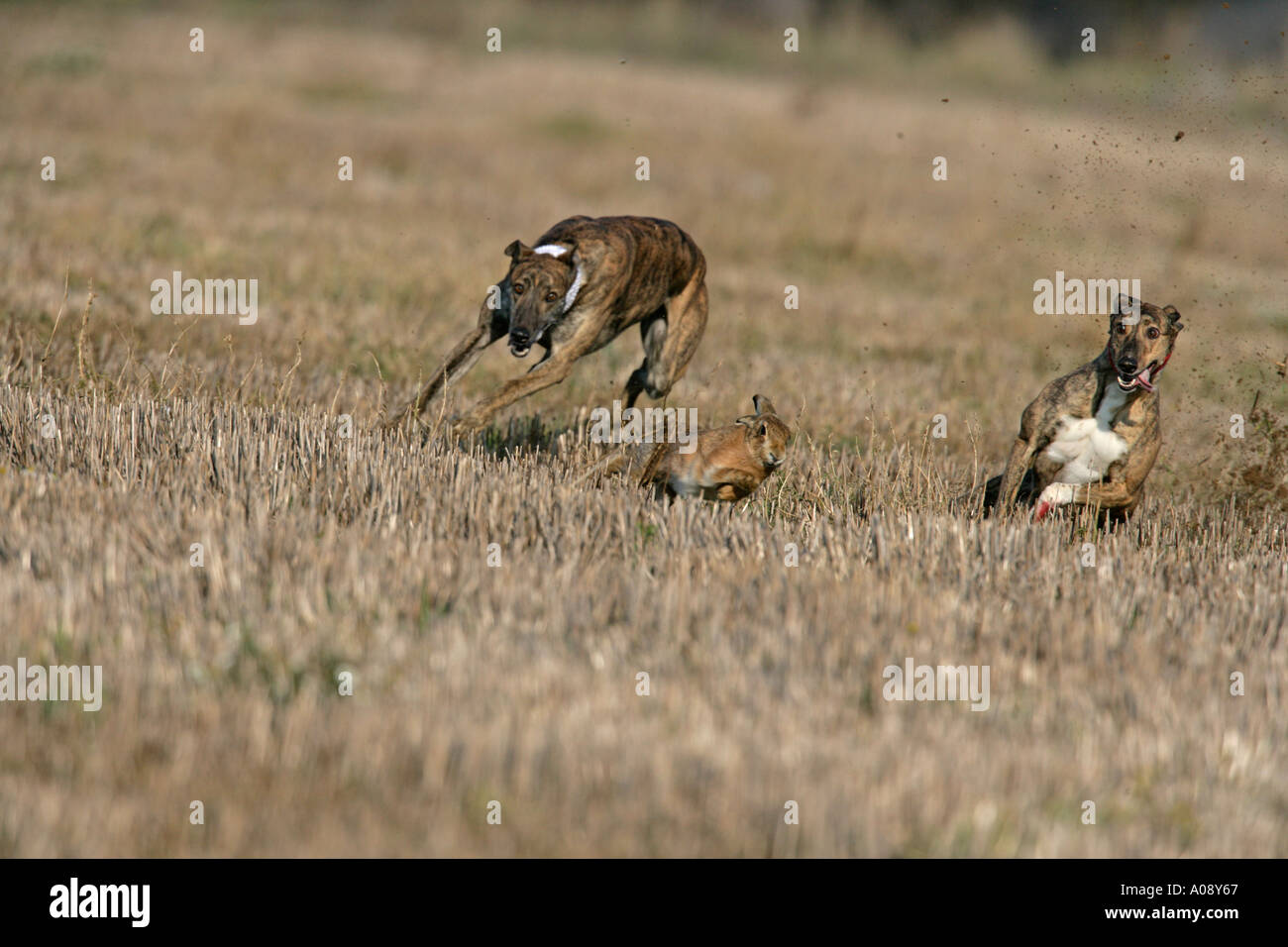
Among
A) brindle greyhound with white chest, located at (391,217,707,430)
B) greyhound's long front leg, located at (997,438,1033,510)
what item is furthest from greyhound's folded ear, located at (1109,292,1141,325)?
brindle greyhound with white chest, located at (391,217,707,430)

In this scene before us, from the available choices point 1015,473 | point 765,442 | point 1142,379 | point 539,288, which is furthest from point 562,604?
point 1142,379

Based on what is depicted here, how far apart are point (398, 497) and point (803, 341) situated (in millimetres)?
7777

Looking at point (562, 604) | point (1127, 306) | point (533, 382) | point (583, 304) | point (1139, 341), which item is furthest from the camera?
point (583, 304)

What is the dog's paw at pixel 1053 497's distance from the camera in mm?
6980

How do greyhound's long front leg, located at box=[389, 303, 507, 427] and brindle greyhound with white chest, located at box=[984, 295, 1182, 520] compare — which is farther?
greyhound's long front leg, located at box=[389, 303, 507, 427]

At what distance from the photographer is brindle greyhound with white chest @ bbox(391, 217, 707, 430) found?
688 centimetres

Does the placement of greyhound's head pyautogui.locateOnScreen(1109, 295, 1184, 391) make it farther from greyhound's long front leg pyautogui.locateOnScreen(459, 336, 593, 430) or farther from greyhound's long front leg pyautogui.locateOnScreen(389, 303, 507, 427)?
greyhound's long front leg pyautogui.locateOnScreen(389, 303, 507, 427)

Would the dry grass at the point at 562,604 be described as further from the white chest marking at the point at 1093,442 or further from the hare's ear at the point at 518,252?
the hare's ear at the point at 518,252

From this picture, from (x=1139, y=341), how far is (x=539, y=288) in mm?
3256

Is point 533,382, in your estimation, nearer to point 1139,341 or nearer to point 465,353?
point 465,353

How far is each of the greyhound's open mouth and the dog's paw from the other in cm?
64

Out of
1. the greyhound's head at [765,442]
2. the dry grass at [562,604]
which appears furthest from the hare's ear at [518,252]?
the greyhound's head at [765,442]

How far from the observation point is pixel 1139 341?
6613 mm
